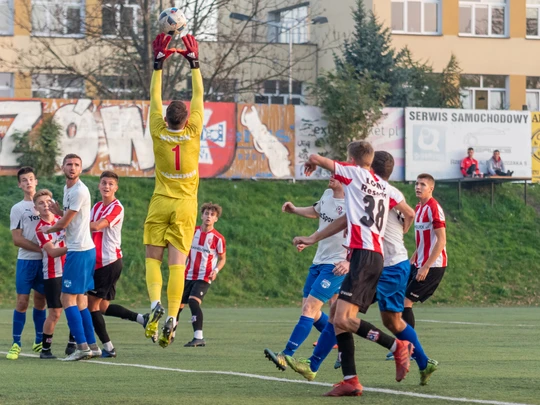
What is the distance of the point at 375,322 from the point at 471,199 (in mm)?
15248

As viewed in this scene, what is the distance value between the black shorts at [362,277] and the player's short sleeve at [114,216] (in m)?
4.62

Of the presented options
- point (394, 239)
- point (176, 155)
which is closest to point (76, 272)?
point (176, 155)

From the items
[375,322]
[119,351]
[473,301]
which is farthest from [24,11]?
[119,351]

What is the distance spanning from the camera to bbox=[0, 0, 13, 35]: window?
136ft

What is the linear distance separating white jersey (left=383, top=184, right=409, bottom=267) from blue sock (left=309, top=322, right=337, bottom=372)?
0.88 metres

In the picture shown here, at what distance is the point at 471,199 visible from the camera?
33406 mm

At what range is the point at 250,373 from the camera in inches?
387

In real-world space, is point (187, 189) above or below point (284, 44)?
below

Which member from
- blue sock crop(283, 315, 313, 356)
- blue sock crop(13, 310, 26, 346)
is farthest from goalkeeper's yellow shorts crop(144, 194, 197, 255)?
blue sock crop(13, 310, 26, 346)

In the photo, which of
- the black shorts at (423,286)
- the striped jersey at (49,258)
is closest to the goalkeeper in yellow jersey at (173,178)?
the striped jersey at (49,258)

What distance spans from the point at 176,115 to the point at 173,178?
1.90 ft

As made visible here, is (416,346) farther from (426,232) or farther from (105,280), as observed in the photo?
(105,280)

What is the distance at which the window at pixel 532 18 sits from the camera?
155ft

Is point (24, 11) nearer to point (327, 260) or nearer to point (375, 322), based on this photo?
point (375, 322)
